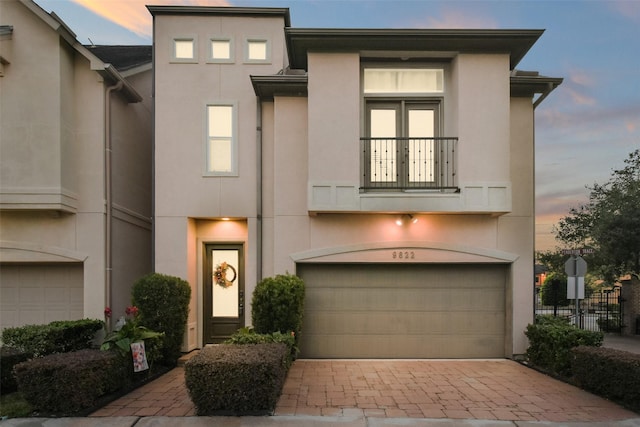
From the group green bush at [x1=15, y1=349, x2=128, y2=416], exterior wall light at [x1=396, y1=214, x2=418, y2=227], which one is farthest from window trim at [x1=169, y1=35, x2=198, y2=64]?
green bush at [x1=15, y1=349, x2=128, y2=416]

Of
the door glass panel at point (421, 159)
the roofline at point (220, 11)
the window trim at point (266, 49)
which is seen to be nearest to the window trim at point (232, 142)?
the window trim at point (266, 49)

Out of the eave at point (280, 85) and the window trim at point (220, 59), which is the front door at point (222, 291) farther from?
the window trim at point (220, 59)

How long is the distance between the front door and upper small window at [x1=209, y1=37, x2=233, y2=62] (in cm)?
428

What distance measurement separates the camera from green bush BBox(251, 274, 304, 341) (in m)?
7.68

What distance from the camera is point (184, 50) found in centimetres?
932

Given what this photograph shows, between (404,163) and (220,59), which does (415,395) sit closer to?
(404,163)

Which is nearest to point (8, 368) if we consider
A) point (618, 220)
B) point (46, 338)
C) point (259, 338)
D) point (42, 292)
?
point (46, 338)

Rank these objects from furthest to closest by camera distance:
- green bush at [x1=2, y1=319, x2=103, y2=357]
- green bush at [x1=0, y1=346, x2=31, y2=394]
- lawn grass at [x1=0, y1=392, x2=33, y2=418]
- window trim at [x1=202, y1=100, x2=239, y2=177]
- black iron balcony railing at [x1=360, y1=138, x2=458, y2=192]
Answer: window trim at [x1=202, y1=100, x2=239, y2=177]
black iron balcony railing at [x1=360, y1=138, x2=458, y2=192]
green bush at [x1=2, y1=319, x2=103, y2=357]
green bush at [x1=0, y1=346, x2=31, y2=394]
lawn grass at [x1=0, y1=392, x2=33, y2=418]

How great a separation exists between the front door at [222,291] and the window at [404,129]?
359cm

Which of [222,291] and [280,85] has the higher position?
[280,85]

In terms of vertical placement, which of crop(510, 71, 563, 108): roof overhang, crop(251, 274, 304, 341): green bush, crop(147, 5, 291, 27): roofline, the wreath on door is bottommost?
crop(251, 274, 304, 341): green bush

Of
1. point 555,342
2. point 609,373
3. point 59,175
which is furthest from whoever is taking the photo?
point 59,175

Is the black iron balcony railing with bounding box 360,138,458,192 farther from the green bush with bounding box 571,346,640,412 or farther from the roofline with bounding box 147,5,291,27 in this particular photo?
the green bush with bounding box 571,346,640,412

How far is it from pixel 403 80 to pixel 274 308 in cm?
558
